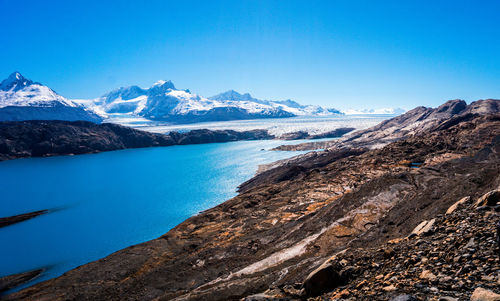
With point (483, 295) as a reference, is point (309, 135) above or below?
above

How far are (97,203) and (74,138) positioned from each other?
108m

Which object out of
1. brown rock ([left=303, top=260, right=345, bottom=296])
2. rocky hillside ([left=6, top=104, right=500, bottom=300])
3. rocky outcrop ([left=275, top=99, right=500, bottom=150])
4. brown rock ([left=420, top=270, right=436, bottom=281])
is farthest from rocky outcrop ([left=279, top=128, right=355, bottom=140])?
brown rock ([left=420, top=270, right=436, bottom=281])

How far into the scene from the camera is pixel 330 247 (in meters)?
17.5

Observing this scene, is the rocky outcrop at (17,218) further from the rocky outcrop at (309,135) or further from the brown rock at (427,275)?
the rocky outcrop at (309,135)

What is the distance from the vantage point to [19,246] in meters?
36.0

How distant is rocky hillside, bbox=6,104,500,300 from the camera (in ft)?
26.3

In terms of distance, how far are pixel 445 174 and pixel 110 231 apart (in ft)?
141

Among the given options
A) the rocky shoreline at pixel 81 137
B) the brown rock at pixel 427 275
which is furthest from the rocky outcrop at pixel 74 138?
the brown rock at pixel 427 275

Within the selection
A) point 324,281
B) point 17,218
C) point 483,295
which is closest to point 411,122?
point 324,281

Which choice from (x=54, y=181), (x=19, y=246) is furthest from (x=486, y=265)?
(x=54, y=181)

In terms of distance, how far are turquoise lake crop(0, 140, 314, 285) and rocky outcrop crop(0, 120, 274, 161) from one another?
3442cm

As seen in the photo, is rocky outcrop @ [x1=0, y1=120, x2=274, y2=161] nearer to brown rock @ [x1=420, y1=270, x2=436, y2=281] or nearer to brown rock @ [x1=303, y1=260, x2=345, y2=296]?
brown rock @ [x1=303, y1=260, x2=345, y2=296]

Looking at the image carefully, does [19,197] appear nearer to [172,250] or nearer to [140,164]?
[140,164]

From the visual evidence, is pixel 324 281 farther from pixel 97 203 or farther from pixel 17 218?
pixel 17 218
